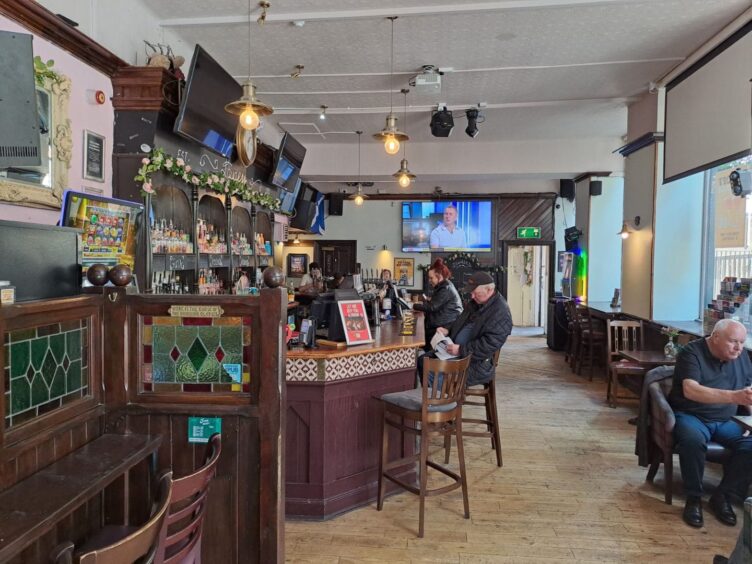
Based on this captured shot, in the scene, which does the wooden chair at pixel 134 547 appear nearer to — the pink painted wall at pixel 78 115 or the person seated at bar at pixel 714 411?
the pink painted wall at pixel 78 115

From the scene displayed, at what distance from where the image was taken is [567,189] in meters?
12.1

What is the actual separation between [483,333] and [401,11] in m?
2.92

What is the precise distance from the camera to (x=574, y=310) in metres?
8.69

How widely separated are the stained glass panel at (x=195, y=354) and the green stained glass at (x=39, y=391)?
1.32ft

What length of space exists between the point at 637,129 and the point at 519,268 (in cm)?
714

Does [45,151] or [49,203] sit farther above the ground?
[45,151]

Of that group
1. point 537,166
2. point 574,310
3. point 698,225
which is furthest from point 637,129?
point 574,310

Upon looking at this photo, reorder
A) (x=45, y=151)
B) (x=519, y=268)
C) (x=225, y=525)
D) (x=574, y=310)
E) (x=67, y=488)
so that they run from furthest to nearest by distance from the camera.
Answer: (x=519, y=268) < (x=574, y=310) < (x=45, y=151) < (x=225, y=525) < (x=67, y=488)

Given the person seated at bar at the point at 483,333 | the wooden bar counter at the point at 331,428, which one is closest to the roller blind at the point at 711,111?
the person seated at bar at the point at 483,333

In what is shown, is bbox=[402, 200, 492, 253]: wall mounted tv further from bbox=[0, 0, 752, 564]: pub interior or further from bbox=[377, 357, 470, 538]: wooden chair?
bbox=[377, 357, 470, 538]: wooden chair

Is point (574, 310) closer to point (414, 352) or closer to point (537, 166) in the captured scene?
point (537, 166)

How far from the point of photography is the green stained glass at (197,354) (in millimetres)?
2178

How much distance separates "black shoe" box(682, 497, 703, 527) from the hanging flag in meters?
8.97

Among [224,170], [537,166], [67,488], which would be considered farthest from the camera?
[537,166]
